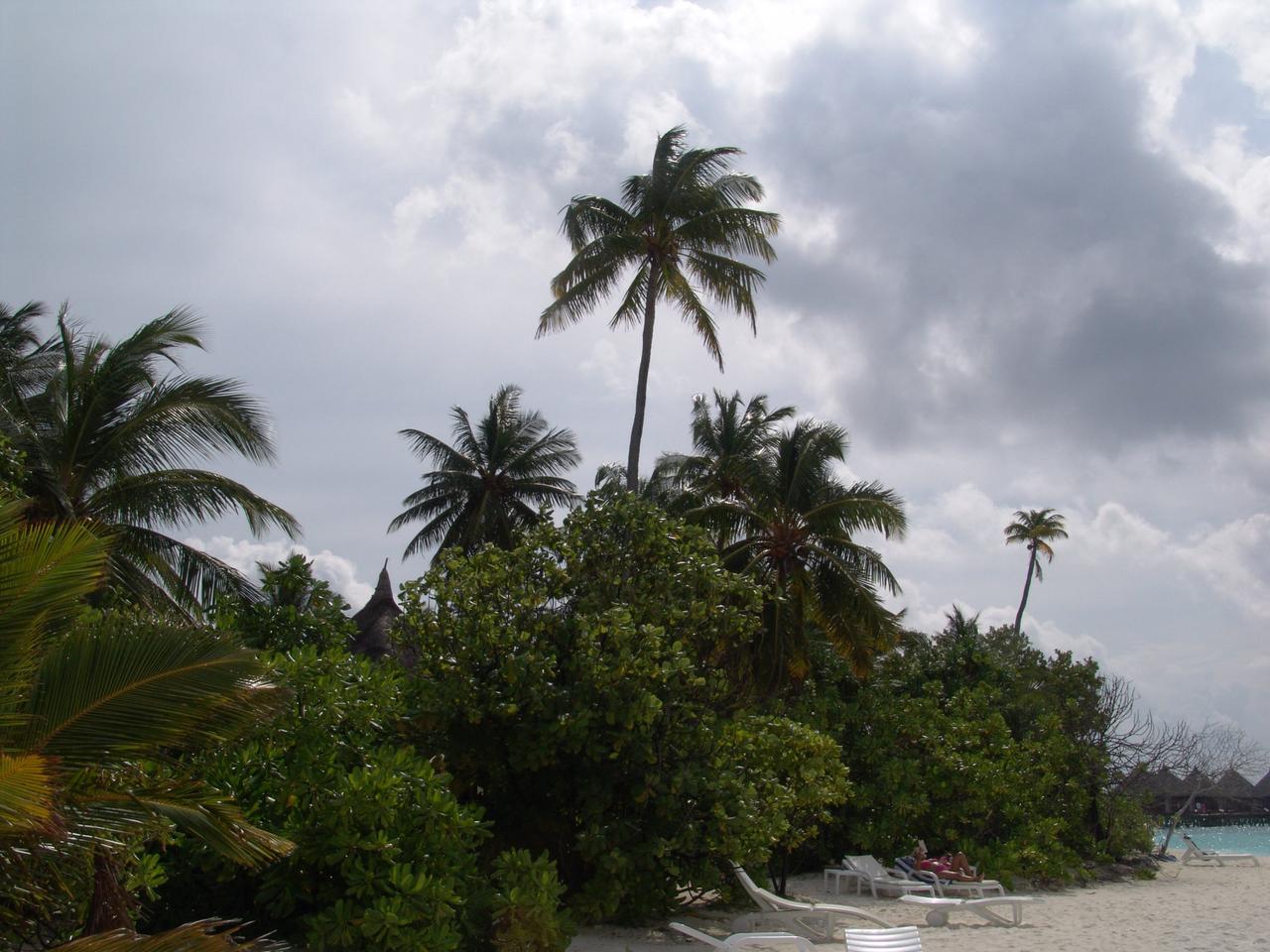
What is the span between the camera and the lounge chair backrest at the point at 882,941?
8.27m

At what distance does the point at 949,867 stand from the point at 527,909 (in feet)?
29.9

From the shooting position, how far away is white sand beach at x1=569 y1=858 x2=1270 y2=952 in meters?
9.97

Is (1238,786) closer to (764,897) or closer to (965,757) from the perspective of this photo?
(965,757)

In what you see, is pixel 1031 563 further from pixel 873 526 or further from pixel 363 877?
pixel 363 877

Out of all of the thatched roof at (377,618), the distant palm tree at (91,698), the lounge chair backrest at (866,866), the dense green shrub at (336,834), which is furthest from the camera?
the thatched roof at (377,618)

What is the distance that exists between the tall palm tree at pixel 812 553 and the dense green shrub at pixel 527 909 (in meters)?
10.4

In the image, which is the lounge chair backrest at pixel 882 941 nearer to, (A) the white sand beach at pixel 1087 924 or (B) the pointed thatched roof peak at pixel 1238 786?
(A) the white sand beach at pixel 1087 924

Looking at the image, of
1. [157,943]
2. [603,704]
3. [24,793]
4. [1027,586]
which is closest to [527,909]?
[603,704]

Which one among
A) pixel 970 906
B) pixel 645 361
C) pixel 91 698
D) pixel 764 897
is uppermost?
pixel 645 361

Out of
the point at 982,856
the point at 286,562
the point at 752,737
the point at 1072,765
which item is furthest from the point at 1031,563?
the point at 286,562

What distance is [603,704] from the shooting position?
9.34m

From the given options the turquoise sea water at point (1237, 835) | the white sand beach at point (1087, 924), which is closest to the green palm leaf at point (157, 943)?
the white sand beach at point (1087, 924)

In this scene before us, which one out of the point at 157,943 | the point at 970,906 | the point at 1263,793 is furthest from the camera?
the point at 1263,793

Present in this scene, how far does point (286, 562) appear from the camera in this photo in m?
8.99
